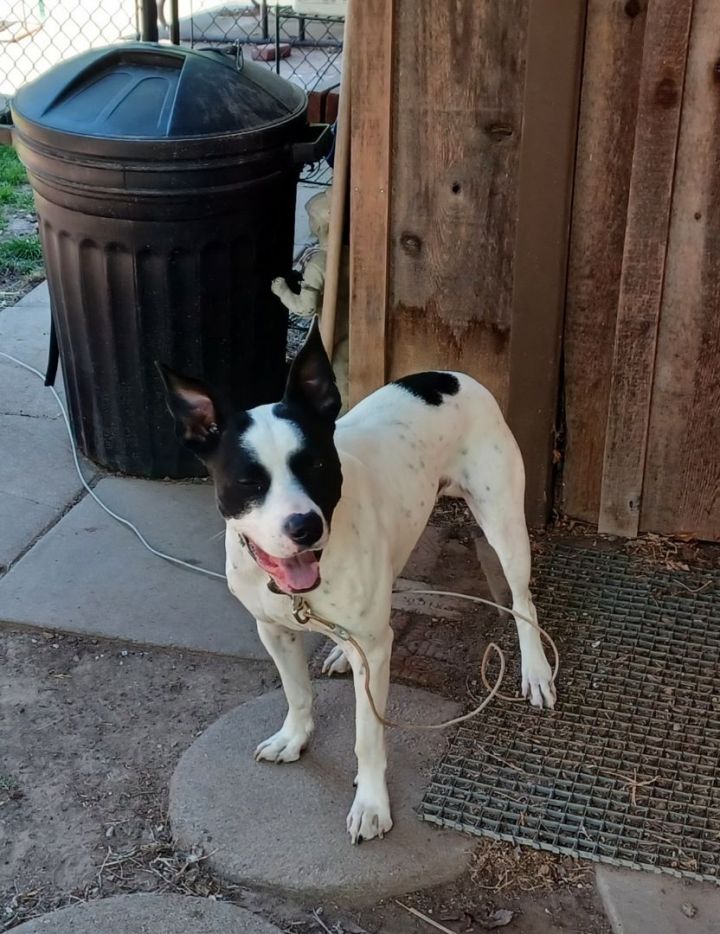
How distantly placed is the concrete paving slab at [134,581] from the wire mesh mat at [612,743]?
2.89 ft

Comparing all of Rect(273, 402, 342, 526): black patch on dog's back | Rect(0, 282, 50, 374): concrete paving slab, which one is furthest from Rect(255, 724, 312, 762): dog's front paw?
Rect(0, 282, 50, 374): concrete paving slab

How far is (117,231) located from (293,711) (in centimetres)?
190

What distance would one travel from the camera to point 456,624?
374 centimetres

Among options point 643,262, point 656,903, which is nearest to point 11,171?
point 643,262

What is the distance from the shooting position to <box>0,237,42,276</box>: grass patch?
6363 mm

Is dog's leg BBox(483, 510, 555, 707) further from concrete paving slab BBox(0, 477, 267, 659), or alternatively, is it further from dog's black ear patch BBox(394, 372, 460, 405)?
concrete paving slab BBox(0, 477, 267, 659)

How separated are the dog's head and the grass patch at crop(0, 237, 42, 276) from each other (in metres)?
4.14

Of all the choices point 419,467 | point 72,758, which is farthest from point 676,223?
point 72,758

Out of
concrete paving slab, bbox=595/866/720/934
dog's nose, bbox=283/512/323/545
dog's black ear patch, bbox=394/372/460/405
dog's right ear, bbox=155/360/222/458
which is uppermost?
dog's right ear, bbox=155/360/222/458

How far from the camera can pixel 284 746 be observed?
10.2 ft

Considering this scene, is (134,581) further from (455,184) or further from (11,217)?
(11,217)

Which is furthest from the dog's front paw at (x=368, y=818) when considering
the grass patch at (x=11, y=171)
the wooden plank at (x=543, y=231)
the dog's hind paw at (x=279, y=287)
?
the grass patch at (x=11, y=171)

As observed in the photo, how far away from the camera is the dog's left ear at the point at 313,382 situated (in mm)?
2543

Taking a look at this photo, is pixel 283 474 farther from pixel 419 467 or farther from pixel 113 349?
pixel 113 349
